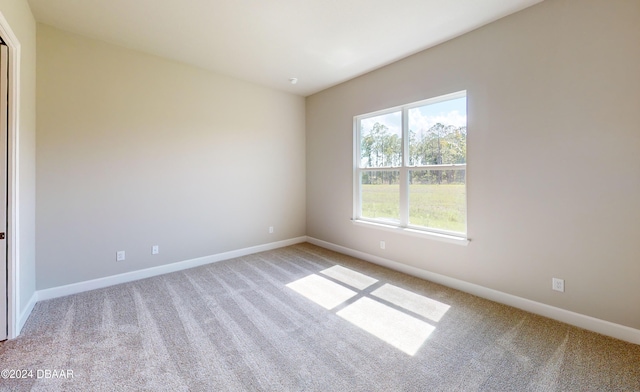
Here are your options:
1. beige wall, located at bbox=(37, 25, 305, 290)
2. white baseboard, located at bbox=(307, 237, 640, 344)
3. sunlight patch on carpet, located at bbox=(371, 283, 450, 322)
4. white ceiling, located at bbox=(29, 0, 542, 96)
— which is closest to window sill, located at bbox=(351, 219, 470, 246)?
white baseboard, located at bbox=(307, 237, 640, 344)

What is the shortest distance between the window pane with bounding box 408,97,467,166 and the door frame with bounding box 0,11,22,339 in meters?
4.04

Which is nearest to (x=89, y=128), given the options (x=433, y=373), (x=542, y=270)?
(x=433, y=373)

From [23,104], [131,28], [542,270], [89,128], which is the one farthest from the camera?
[89,128]

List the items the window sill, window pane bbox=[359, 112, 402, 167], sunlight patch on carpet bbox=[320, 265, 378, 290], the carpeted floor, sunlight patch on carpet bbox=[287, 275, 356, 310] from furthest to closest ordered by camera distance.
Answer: window pane bbox=[359, 112, 402, 167] → sunlight patch on carpet bbox=[320, 265, 378, 290] → the window sill → sunlight patch on carpet bbox=[287, 275, 356, 310] → the carpeted floor

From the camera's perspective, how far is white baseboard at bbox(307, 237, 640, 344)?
7.00 ft

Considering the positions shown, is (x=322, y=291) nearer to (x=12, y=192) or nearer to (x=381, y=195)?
(x=381, y=195)

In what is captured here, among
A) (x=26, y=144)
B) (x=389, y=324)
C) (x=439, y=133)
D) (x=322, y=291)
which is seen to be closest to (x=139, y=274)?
(x=26, y=144)

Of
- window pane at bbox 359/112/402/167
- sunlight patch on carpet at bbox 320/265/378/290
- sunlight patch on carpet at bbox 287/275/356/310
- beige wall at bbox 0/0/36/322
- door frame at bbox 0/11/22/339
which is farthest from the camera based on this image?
window pane at bbox 359/112/402/167

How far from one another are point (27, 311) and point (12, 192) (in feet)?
4.00

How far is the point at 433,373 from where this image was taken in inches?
69.8

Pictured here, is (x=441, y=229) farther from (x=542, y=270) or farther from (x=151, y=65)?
(x=151, y=65)

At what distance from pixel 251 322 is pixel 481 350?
1.92 meters

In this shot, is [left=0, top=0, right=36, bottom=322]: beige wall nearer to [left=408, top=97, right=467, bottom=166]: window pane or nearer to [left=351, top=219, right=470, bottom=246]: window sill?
[left=351, top=219, right=470, bottom=246]: window sill

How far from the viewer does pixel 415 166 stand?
3.52m
